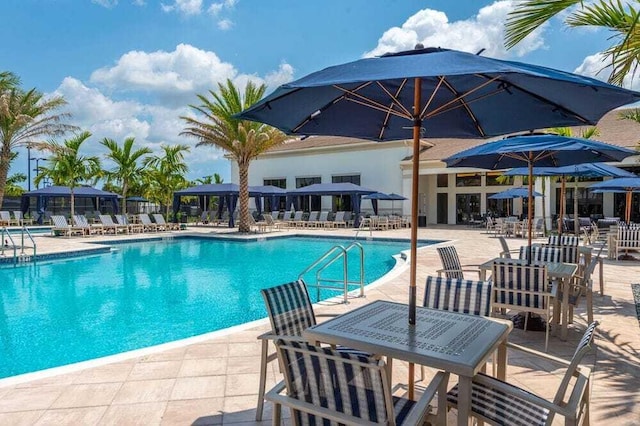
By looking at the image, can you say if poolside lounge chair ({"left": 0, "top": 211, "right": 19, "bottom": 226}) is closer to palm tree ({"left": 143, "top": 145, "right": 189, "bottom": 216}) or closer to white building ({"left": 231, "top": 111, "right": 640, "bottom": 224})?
palm tree ({"left": 143, "top": 145, "right": 189, "bottom": 216})

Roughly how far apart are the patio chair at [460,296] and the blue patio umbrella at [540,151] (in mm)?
2099

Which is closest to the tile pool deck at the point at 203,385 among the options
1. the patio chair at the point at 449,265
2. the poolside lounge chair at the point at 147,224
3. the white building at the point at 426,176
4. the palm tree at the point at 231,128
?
the patio chair at the point at 449,265

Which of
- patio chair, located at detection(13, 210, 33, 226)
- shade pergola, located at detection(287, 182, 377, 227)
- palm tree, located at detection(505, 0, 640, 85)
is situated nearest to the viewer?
palm tree, located at detection(505, 0, 640, 85)

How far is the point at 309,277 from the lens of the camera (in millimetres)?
10789

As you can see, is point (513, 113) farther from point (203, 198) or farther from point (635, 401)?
point (203, 198)

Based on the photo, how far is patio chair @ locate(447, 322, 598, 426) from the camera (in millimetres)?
2092

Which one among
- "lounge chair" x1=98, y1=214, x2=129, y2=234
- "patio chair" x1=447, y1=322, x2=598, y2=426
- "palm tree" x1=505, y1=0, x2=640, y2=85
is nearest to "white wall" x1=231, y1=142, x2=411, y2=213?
"lounge chair" x1=98, y1=214, x2=129, y2=234

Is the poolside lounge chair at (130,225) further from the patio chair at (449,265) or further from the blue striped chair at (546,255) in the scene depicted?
the blue striped chair at (546,255)

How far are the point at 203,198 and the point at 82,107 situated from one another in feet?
53.0

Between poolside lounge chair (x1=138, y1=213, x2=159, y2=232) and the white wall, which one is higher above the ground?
the white wall

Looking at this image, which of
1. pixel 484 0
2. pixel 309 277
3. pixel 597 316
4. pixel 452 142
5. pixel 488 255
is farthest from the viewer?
pixel 452 142

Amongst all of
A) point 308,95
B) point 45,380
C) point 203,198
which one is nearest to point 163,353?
point 45,380

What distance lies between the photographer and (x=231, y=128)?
62.6 ft

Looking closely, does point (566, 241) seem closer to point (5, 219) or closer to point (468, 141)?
point (468, 141)
